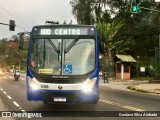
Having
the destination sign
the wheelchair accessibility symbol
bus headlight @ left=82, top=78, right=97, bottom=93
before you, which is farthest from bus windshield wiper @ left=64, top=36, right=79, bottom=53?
bus headlight @ left=82, top=78, right=97, bottom=93

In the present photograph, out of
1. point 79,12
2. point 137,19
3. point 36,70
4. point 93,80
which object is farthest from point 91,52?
point 137,19

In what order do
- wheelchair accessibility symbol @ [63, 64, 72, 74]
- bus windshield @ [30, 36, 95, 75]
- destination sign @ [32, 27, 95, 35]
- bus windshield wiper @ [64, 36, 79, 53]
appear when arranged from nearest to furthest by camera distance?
wheelchair accessibility symbol @ [63, 64, 72, 74] < bus windshield @ [30, 36, 95, 75] < bus windshield wiper @ [64, 36, 79, 53] < destination sign @ [32, 27, 95, 35]

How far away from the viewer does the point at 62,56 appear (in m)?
14.8

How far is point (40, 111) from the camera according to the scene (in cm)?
1508

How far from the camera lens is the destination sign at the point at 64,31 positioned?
1518 centimetres

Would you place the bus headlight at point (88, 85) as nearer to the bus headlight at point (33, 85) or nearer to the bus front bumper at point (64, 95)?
the bus front bumper at point (64, 95)

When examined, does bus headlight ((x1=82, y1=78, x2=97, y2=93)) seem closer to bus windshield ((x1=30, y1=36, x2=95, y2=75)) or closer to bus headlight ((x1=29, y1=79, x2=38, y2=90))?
bus windshield ((x1=30, y1=36, x2=95, y2=75))

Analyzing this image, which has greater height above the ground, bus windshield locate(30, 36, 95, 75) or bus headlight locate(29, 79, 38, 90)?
bus windshield locate(30, 36, 95, 75)

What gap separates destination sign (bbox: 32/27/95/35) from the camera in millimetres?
15180

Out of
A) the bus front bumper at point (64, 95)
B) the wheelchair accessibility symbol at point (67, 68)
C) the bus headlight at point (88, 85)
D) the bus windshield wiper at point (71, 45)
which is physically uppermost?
the bus windshield wiper at point (71, 45)

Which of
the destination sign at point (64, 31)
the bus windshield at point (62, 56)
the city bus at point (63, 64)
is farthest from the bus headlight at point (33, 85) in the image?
the destination sign at point (64, 31)

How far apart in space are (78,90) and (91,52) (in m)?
1.57

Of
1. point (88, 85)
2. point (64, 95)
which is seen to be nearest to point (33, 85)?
point (64, 95)

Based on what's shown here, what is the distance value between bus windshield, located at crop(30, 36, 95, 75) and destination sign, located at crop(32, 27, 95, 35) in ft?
0.80
